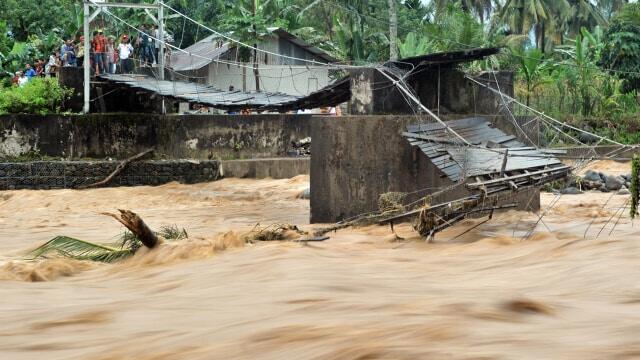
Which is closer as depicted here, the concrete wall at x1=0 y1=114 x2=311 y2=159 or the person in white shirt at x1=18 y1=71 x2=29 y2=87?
the concrete wall at x1=0 y1=114 x2=311 y2=159

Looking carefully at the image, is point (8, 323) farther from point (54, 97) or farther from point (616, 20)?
point (616, 20)

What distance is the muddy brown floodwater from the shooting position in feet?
14.3

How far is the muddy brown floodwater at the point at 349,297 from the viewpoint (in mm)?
4355

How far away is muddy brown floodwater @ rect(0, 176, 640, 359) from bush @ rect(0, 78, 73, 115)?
5910 millimetres

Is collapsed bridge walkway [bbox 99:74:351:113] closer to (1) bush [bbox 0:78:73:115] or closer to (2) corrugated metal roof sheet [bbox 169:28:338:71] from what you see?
(1) bush [bbox 0:78:73:115]

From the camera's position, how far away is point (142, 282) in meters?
6.64

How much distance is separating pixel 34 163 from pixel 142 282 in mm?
8771

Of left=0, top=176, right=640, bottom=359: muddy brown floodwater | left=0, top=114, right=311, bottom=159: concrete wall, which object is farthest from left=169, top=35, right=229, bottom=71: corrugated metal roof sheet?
left=0, top=176, right=640, bottom=359: muddy brown floodwater

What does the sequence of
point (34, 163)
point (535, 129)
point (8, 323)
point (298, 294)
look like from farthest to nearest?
point (34, 163)
point (535, 129)
point (298, 294)
point (8, 323)

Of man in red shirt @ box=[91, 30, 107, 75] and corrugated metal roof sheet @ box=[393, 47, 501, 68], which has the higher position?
man in red shirt @ box=[91, 30, 107, 75]

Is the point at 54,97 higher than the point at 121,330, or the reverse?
the point at 54,97

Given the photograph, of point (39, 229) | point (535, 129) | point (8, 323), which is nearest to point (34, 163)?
point (39, 229)

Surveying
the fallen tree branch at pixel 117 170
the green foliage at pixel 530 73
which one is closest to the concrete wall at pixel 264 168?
the fallen tree branch at pixel 117 170

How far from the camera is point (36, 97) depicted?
51.0ft
